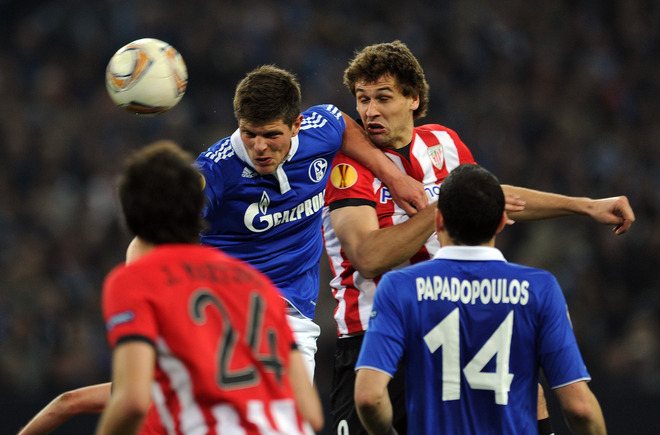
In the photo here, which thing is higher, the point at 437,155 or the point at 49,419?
the point at 437,155

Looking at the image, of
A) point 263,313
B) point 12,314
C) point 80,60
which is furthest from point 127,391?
point 80,60

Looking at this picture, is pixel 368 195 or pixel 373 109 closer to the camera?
pixel 368 195

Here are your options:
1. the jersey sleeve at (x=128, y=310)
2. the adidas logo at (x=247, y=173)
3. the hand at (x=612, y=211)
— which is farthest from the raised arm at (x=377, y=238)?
the jersey sleeve at (x=128, y=310)

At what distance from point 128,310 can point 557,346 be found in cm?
159

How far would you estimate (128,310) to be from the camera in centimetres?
247

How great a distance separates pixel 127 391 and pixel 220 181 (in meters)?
2.21

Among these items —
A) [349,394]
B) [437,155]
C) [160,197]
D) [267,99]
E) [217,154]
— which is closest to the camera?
[160,197]

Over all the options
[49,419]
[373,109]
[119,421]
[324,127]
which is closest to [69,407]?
[49,419]

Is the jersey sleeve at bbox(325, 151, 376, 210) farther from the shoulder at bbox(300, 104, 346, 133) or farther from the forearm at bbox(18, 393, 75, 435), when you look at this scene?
the forearm at bbox(18, 393, 75, 435)

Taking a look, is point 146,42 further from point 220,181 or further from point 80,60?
point 80,60

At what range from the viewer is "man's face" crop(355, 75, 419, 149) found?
16.4 feet

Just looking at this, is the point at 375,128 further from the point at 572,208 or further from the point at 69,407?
the point at 69,407

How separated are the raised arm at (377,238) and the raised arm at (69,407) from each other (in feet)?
4.91

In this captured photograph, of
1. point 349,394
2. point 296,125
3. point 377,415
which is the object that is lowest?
point 349,394
